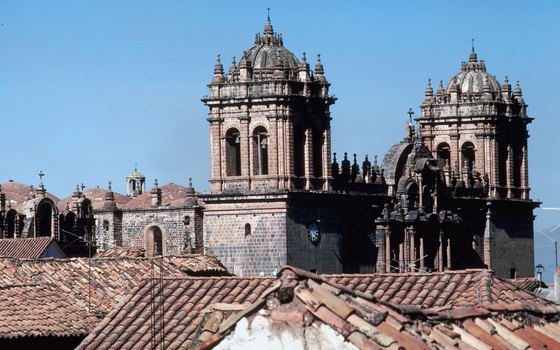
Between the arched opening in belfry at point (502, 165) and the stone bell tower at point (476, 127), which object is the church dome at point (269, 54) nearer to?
the stone bell tower at point (476, 127)

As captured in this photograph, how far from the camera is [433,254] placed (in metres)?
56.6

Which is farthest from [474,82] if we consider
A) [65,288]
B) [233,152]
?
[65,288]

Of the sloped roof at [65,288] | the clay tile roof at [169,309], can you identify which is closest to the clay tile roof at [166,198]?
the sloped roof at [65,288]

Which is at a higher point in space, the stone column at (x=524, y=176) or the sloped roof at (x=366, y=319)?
the stone column at (x=524, y=176)

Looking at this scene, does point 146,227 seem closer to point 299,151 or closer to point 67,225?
point 67,225

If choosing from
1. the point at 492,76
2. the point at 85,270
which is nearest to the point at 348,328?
the point at 85,270

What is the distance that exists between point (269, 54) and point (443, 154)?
569 inches

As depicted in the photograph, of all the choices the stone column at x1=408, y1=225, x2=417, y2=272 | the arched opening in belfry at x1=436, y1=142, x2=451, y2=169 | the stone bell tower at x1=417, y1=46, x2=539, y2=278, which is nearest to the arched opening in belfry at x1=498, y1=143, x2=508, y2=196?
the stone bell tower at x1=417, y1=46, x2=539, y2=278

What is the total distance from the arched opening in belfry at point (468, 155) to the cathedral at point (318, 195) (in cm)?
5

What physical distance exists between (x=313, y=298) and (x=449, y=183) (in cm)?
5070

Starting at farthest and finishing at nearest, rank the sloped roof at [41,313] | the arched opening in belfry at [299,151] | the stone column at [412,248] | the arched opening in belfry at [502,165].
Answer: the arched opening in belfry at [502,165]
the stone column at [412,248]
the arched opening in belfry at [299,151]
the sloped roof at [41,313]

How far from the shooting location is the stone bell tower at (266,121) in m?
50.7

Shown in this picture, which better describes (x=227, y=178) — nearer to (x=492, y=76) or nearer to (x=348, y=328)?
(x=492, y=76)

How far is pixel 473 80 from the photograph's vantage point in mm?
64562
